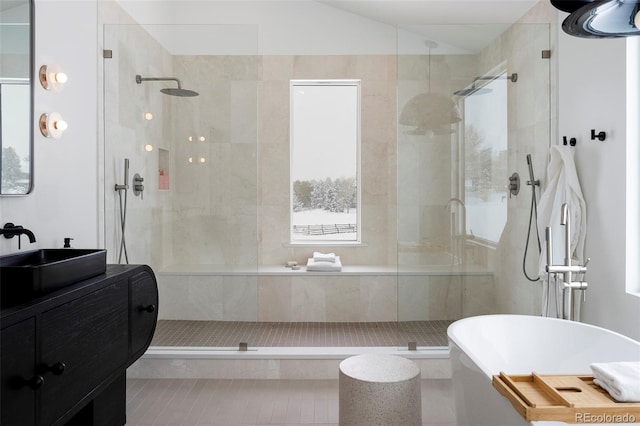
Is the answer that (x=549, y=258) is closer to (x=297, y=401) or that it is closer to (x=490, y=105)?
(x=490, y=105)

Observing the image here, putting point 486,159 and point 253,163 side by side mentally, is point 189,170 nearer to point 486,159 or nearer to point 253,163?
point 253,163

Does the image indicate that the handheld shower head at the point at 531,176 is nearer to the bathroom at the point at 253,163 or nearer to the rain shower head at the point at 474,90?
the bathroom at the point at 253,163

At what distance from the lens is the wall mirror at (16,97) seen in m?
2.33

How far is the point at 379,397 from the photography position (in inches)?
90.6

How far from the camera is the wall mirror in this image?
2326 mm

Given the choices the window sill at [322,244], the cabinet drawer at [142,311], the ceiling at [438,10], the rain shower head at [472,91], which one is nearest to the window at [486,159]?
the rain shower head at [472,91]

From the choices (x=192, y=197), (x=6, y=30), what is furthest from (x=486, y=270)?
(x=6, y=30)

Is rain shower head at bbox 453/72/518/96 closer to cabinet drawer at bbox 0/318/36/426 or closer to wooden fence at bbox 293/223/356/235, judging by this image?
wooden fence at bbox 293/223/356/235

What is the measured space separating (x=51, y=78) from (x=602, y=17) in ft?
9.21

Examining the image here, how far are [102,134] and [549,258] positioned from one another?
3.14 metres

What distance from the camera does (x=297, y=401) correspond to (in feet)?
10.2

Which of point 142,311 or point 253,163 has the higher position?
point 253,163

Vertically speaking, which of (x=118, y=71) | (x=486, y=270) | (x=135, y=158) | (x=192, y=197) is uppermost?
(x=118, y=71)

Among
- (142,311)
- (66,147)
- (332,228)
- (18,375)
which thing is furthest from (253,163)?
(18,375)
